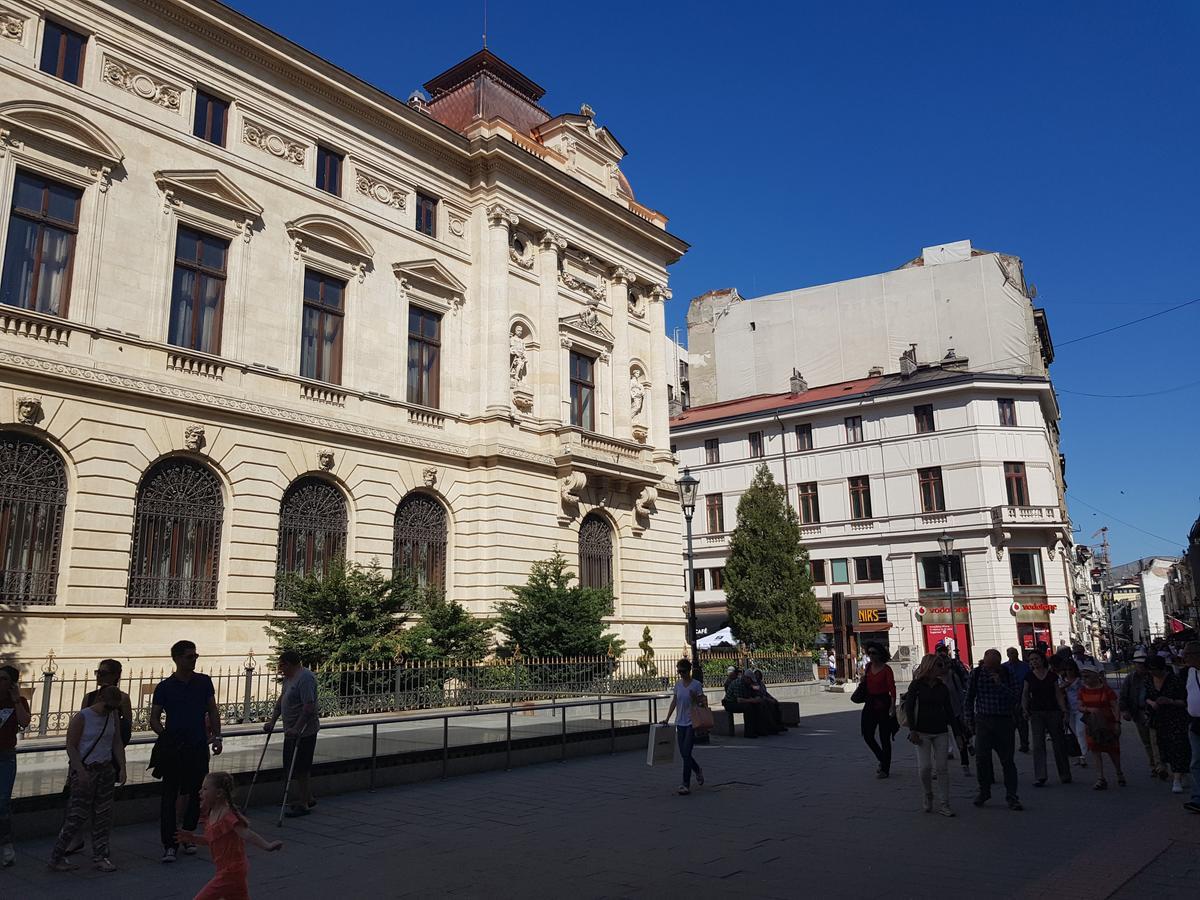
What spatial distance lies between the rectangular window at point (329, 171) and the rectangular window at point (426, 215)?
2719 mm

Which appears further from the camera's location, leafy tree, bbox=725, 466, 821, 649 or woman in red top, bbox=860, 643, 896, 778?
leafy tree, bbox=725, 466, 821, 649

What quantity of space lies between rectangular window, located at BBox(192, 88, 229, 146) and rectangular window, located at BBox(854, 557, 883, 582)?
37464mm

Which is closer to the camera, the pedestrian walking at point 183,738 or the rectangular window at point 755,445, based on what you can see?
the pedestrian walking at point 183,738

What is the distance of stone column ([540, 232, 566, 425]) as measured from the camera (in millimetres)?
28156

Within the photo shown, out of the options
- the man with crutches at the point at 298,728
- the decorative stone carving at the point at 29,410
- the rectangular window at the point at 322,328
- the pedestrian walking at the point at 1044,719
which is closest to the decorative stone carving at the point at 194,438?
the decorative stone carving at the point at 29,410

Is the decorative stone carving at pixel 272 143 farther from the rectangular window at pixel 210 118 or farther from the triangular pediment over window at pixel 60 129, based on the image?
the triangular pediment over window at pixel 60 129

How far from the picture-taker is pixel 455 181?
91.2ft

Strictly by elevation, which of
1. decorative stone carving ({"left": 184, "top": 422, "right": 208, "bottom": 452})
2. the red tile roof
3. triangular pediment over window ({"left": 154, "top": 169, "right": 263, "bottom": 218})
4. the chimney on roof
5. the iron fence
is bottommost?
the iron fence

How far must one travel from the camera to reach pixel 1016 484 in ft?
149

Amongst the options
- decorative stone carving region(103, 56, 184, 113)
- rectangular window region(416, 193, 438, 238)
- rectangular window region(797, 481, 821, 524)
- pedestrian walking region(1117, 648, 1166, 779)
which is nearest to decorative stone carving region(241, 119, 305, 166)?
decorative stone carving region(103, 56, 184, 113)

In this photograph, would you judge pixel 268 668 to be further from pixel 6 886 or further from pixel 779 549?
pixel 779 549

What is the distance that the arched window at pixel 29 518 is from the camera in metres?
17.0

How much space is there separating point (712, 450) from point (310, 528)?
3447cm

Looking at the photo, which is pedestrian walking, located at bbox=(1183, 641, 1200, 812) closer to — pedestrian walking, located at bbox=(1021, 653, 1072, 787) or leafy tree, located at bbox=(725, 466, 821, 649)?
pedestrian walking, located at bbox=(1021, 653, 1072, 787)
